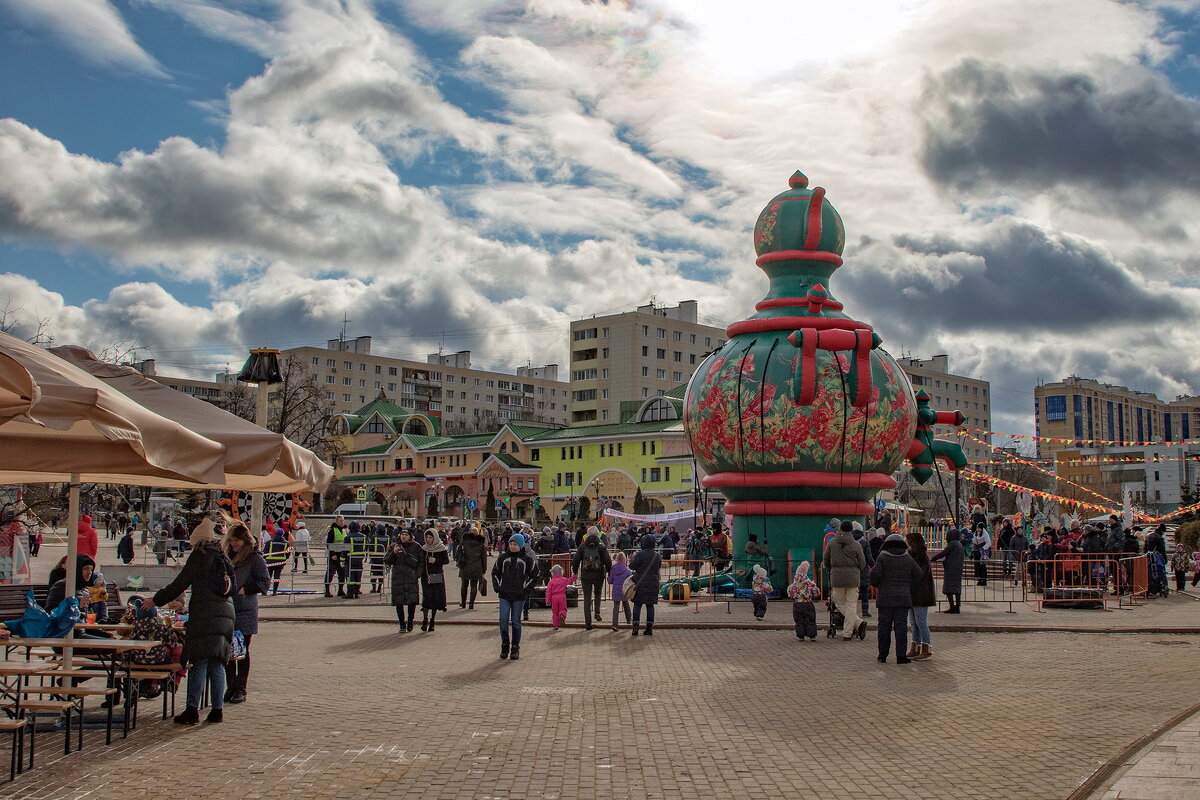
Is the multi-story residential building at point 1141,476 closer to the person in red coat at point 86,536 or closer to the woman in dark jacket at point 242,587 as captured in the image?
the person in red coat at point 86,536

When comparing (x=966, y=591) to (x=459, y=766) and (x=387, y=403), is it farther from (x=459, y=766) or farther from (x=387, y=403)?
(x=387, y=403)

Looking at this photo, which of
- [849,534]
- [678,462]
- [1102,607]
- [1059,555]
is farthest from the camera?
[678,462]

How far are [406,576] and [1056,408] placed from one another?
5715 inches

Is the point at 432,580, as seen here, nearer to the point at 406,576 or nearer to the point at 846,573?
the point at 406,576

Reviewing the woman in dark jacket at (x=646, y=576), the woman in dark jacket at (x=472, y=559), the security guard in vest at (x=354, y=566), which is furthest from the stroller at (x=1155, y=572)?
the security guard in vest at (x=354, y=566)

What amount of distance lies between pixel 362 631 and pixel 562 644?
144 inches

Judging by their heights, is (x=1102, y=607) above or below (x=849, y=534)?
below

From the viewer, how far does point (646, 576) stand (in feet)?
57.5

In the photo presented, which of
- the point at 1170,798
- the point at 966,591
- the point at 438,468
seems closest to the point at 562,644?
the point at 1170,798

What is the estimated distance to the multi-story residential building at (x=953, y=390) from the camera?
122 meters

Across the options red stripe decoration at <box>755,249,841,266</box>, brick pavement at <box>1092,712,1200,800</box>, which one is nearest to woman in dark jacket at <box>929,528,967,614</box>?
red stripe decoration at <box>755,249,841,266</box>

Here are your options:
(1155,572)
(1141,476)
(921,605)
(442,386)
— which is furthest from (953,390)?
(921,605)

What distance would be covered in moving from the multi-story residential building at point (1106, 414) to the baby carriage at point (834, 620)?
132279 mm

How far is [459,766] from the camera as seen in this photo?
8758 mm
